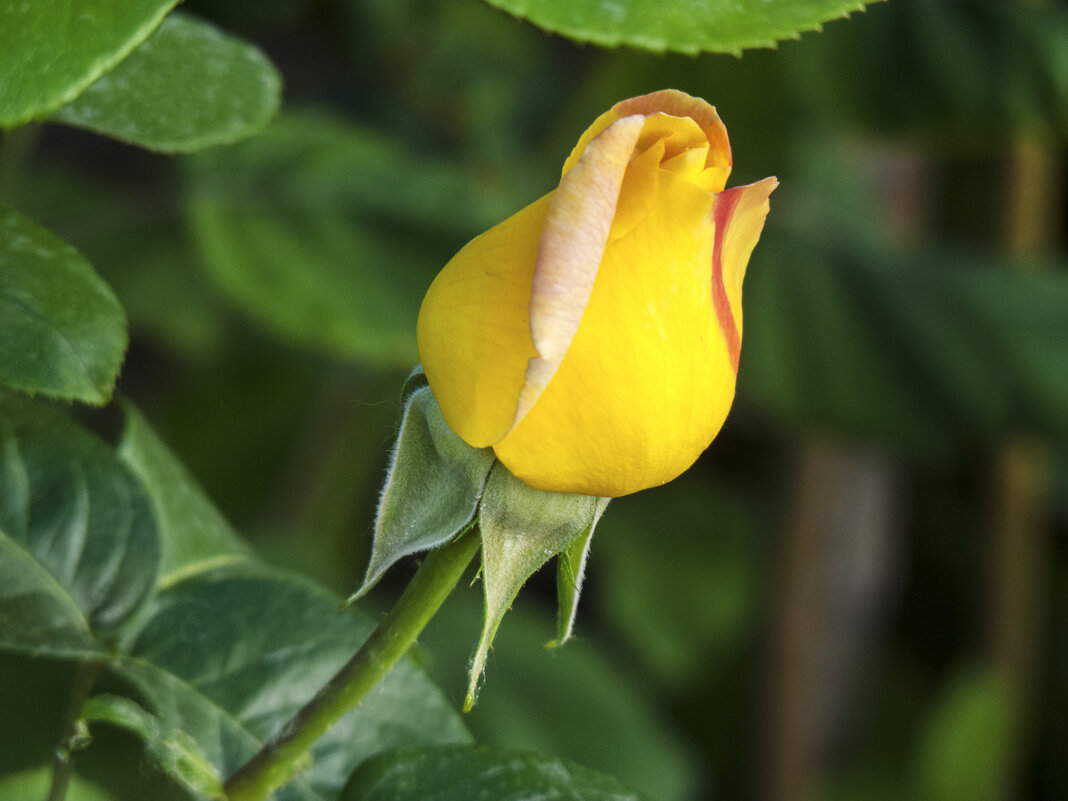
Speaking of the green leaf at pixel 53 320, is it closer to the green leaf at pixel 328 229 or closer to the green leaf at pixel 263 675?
the green leaf at pixel 263 675

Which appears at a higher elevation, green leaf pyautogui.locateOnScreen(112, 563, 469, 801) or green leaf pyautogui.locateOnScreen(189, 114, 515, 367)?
green leaf pyautogui.locateOnScreen(112, 563, 469, 801)

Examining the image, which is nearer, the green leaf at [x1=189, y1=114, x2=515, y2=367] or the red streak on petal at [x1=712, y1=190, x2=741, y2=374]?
the red streak on petal at [x1=712, y1=190, x2=741, y2=374]

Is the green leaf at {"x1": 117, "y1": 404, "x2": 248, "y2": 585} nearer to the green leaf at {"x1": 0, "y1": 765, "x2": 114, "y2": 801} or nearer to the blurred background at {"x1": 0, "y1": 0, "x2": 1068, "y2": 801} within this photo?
the green leaf at {"x1": 0, "y1": 765, "x2": 114, "y2": 801}

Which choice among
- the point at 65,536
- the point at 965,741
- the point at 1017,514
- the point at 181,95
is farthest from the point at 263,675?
the point at 1017,514

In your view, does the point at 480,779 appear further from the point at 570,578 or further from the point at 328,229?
the point at 328,229

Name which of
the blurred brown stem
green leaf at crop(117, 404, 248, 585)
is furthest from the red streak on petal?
the blurred brown stem

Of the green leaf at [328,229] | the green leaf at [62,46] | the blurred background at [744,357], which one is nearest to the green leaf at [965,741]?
Answer: the blurred background at [744,357]

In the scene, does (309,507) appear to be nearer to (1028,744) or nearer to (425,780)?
(425,780)
